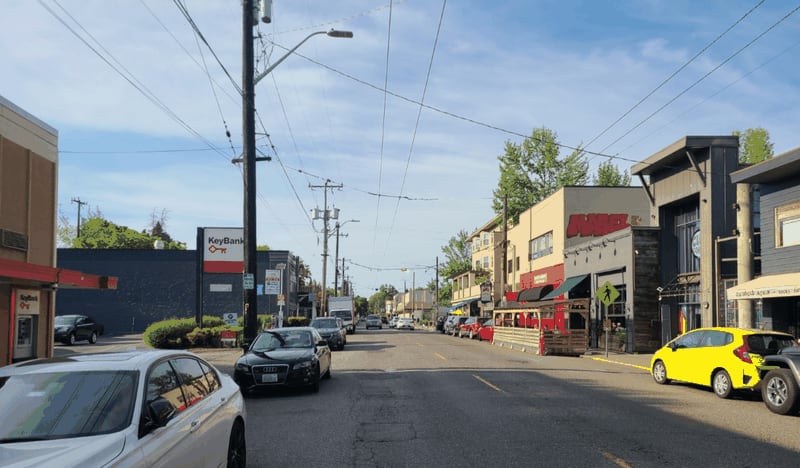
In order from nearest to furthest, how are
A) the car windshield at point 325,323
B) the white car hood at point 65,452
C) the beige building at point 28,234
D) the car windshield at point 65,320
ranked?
1. the white car hood at point 65,452
2. the beige building at point 28,234
3. the car windshield at point 325,323
4. the car windshield at point 65,320

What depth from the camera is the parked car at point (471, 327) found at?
43941 mm

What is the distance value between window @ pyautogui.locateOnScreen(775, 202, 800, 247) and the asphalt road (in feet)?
21.3

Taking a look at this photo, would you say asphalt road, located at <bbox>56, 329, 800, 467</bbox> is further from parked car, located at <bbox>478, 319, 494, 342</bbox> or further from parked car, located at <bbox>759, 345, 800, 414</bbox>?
parked car, located at <bbox>478, 319, 494, 342</bbox>

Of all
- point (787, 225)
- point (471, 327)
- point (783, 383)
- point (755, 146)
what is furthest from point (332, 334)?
point (755, 146)

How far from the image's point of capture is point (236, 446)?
673 cm

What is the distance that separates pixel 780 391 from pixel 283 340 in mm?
9872

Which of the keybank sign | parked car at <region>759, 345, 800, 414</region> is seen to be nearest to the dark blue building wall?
the keybank sign

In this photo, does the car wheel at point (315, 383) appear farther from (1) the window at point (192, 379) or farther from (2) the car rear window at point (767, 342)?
(2) the car rear window at point (767, 342)

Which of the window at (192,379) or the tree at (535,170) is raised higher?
the tree at (535,170)

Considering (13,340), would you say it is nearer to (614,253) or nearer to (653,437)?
(653,437)

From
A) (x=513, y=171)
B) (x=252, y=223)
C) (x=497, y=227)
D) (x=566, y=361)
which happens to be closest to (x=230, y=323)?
(x=252, y=223)

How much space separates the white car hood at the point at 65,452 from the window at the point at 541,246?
40998 mm

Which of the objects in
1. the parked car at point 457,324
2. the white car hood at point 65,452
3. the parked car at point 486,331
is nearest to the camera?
the white car hood at point 65,452

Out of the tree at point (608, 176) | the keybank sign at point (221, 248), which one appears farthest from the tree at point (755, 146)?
the keybank sign at point (221, 248)
